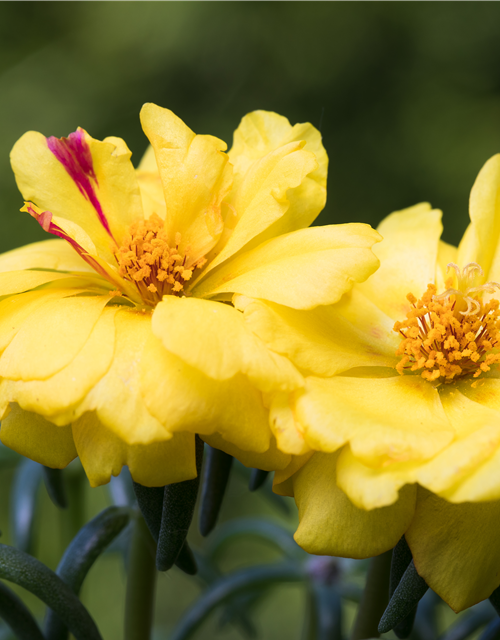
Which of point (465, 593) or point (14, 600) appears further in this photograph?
point (14, 600)

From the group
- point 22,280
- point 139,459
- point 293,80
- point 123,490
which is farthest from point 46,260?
point 293,80

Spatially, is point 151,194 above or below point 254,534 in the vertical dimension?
above

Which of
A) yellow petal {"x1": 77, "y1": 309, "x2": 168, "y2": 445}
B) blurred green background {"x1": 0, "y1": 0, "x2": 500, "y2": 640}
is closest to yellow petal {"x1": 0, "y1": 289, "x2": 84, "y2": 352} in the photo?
yellow petal {"x1": 77, "y1": 309, "x2": 168, "y2": 445}

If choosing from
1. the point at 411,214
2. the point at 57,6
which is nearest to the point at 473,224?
the point at 411,214

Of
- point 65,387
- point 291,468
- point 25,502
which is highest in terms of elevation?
point 65,387

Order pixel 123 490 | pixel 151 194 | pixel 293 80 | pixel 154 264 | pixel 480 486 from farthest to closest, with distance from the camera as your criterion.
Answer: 1. pixel 293 80
2. pixel 123 490
3. pixel 151 194
4. pixel 154 264
5. pixel 480 486

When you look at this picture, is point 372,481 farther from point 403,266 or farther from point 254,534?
point 254,534

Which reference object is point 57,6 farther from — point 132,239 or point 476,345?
point 476,345

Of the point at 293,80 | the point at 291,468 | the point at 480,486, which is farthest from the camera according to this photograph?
the point at 293,80
